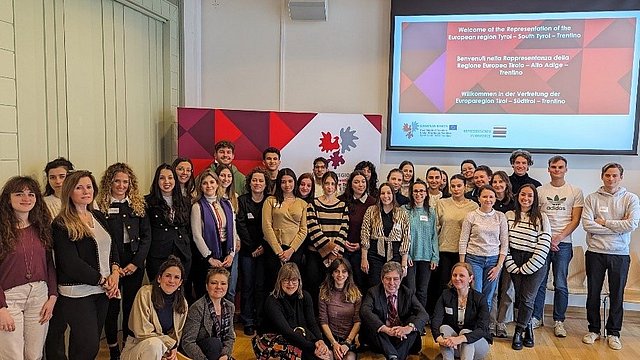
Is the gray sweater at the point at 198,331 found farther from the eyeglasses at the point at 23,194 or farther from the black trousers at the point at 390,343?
the eyeglasses at the point at 23,194

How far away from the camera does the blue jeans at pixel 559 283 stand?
154 inches

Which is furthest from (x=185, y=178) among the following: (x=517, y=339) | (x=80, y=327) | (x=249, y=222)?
(x=517, y=339)

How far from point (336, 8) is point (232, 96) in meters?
1.36

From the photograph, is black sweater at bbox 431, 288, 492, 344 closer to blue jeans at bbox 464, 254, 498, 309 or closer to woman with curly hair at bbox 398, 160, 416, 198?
blue jeans at bbox 464, 254, 498, 309

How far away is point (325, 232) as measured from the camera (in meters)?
3.67

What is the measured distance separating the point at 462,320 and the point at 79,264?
8.05 feet

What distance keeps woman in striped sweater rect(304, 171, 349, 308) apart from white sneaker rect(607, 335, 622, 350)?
2.13 m

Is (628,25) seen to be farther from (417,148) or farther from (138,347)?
(138,347)

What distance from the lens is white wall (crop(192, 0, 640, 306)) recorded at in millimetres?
4820

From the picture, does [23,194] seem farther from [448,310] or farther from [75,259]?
[448,310]

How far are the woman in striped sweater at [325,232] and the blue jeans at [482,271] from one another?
0.97 m

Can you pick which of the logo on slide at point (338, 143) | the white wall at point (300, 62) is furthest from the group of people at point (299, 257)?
the white wall at point (300, 62)

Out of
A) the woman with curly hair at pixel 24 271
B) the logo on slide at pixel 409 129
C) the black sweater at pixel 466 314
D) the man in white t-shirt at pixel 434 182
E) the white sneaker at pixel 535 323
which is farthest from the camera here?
the logo on slide at pixel 409 129

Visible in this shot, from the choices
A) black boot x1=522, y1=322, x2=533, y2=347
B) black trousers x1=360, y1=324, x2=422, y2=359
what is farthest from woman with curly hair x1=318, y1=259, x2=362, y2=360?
black boot x1=522, y1=322, x2=533, y2=347
